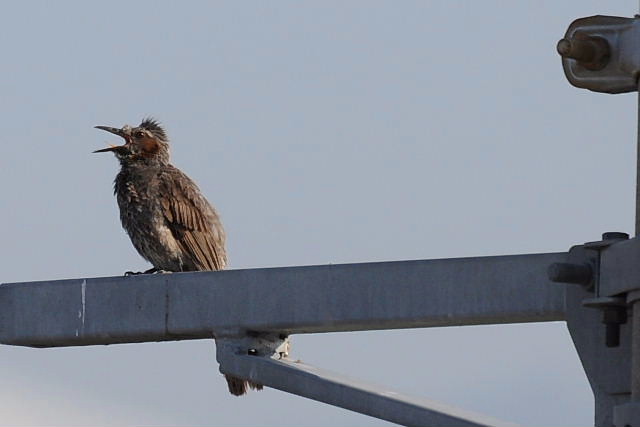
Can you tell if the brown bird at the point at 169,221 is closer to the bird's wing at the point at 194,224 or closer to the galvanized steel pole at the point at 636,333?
the bird's wing at the point at 194,224

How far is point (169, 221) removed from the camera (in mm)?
12922

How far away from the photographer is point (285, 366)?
5414 millimetres

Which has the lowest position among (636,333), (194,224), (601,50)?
(636,333)

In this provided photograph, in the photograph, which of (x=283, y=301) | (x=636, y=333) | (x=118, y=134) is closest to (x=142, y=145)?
(x=118, y=134)

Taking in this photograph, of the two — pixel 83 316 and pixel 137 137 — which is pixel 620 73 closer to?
pixel 83 316

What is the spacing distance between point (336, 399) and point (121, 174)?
28.0 feet

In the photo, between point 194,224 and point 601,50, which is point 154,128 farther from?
point 601,50

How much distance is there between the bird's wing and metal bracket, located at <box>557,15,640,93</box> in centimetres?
791

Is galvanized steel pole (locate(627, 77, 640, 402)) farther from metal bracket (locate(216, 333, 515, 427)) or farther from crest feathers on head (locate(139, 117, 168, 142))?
crest feathers on head (locate(139, 117, 168, 142))

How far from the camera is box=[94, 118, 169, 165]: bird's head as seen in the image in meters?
13.7

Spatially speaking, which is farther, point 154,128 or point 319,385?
point 154,128

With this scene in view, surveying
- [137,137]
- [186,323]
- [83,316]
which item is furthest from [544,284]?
[137,137]

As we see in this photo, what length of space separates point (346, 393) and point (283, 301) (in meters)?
0.48

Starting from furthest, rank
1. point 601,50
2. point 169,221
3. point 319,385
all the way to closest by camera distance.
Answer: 1. point 169,221
2. point 319,385
3. point 601,50
